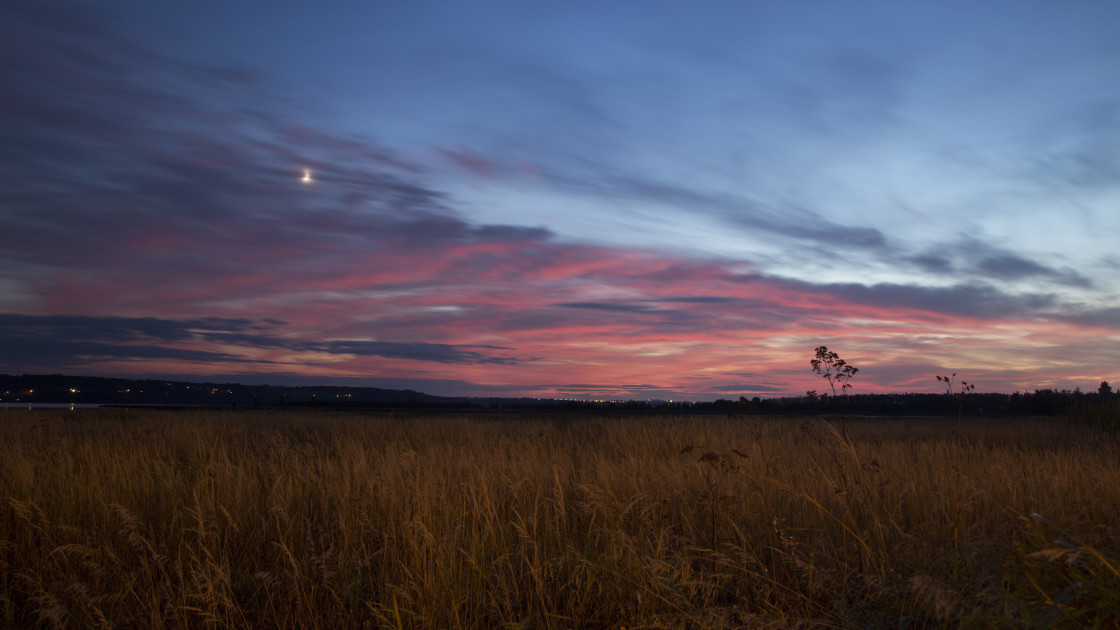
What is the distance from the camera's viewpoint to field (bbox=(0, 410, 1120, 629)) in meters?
3.88

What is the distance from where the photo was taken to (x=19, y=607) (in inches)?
191

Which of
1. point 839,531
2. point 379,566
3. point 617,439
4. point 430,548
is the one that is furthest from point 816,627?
point 617,439

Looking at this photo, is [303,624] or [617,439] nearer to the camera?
[303,624]

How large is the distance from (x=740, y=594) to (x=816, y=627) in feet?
2.34

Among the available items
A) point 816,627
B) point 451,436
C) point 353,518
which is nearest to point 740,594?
point 816,627

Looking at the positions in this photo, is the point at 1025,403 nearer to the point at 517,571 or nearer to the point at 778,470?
the point at 778,470

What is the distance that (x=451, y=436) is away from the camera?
52.9 ft

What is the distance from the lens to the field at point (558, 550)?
388 cm

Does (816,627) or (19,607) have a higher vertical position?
(816,627)

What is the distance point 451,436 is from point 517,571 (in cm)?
1147

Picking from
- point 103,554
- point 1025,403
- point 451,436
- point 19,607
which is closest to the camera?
point 19,607

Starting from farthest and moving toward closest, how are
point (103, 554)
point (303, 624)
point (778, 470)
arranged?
point (778, 470), point (103, 554), point (303, 624)

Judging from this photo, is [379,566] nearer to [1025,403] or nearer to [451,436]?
[451,436]

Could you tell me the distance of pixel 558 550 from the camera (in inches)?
211
